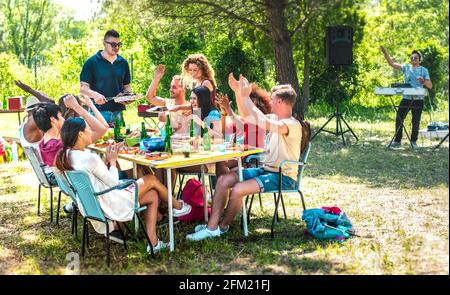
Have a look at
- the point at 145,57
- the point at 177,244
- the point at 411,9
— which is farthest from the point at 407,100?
Result: the point at 411,9

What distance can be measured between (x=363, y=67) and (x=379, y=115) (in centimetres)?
195

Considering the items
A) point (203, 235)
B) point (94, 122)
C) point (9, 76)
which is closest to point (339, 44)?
point (94, 122)

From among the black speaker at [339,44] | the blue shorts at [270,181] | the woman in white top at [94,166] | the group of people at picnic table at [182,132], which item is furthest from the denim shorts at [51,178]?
the black speaker at [339,44]

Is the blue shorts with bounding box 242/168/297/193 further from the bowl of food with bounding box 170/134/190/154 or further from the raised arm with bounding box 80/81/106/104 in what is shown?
the raised arm with bounding box 80/81/106/104

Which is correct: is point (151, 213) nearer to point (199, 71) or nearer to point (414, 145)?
point (199, 71)

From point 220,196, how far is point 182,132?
87cm

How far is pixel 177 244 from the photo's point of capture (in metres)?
4.47

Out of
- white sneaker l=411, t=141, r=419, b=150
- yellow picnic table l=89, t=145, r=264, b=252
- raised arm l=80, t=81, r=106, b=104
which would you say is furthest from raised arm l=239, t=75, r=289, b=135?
white sneaker l=411, t=141, r=419, b=150

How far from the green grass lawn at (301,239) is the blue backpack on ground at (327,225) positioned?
79mm

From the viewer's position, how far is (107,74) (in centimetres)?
600

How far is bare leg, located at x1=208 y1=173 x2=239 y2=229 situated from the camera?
4531 millimetres

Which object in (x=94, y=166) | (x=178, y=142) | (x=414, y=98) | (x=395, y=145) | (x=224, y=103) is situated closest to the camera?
(x=94, y=166)

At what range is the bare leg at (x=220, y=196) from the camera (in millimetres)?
4531

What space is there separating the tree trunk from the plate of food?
6141 millimetres
